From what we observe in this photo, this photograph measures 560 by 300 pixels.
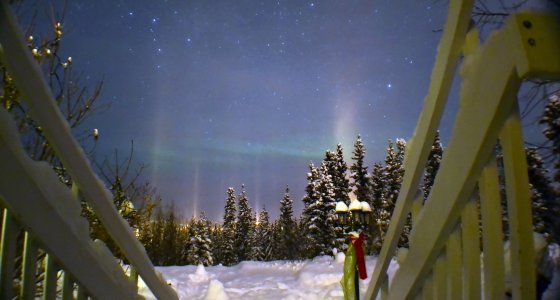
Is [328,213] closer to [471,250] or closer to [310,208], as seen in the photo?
[310,208]

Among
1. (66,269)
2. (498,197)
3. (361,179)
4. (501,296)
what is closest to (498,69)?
(498,197)

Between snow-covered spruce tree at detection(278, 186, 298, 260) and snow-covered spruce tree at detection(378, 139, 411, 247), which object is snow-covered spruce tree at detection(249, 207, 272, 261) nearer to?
snow-covered spruce tree at detection(278, 186, 298, 260)

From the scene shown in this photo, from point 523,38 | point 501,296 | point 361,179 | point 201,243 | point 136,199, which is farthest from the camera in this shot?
point 201,243

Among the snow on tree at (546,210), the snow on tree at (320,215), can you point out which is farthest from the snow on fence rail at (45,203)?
the snow on tree at (320,215)

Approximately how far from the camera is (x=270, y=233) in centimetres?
5522

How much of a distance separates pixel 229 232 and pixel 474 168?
5550 centimetres

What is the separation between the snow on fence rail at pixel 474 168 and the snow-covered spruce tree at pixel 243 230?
170 feet

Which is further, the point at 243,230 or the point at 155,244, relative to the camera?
the point at 243,230

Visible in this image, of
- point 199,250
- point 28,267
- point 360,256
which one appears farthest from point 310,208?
point 28,267

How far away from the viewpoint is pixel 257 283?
11828mm

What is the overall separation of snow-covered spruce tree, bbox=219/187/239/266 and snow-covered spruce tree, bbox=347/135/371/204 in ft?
76.2

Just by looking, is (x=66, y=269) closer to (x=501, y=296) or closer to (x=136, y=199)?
(x=501, y=296)

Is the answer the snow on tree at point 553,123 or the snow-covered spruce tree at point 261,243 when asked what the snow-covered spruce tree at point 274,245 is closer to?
the snow-covered spruce tree at point 261,243

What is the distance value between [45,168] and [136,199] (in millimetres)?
5257
